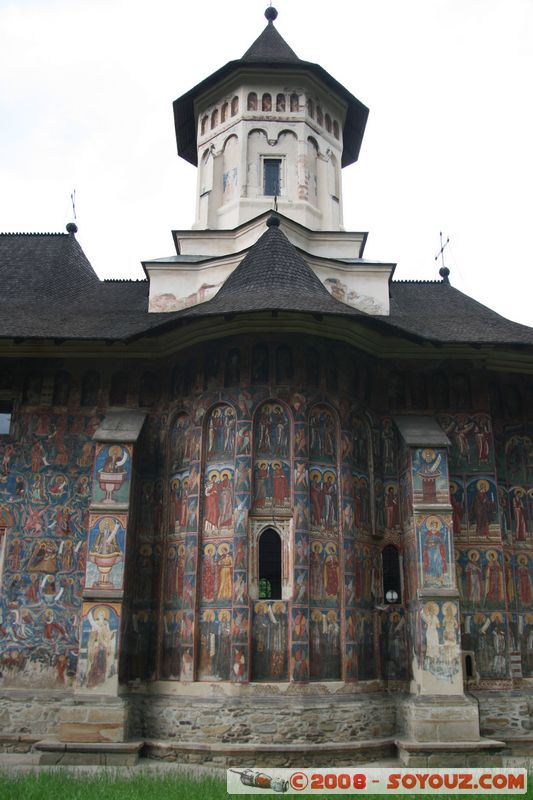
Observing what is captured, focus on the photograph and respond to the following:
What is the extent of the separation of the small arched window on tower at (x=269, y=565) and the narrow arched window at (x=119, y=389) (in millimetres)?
3758

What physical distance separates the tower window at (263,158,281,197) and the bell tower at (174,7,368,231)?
22mm

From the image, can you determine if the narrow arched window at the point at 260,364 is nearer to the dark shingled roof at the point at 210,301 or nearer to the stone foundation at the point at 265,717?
the dark shingled roof at the point at 210,301

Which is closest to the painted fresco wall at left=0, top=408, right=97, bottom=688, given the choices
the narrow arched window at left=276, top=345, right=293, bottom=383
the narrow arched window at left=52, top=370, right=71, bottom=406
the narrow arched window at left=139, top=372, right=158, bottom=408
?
the narrow arched window at left=52, top=370, right=71, bottom=406

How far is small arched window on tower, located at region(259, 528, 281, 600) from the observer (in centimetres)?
1230

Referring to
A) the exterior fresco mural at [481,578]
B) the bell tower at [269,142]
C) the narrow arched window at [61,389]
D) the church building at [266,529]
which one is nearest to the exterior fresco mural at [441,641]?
the church building at [266,529]

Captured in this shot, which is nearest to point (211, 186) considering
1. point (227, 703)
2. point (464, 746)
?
point (227, 703)

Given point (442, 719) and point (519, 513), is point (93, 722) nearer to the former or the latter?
point (442, 719)

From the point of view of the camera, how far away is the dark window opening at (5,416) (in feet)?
47.1

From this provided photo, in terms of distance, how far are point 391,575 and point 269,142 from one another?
995 centimetres

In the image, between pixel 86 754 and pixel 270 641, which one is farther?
pixel 270 641

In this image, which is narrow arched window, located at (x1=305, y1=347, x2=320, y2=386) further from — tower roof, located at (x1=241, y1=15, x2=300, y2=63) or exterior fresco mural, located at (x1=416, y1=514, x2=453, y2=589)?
tower roof, located at (x1=241, y1=15, x2=300, y2=63)

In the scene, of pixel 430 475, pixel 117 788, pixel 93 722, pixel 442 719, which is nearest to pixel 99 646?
pixel 93 722

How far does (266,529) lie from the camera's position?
1246 cm

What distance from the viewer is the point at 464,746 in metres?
11.4
